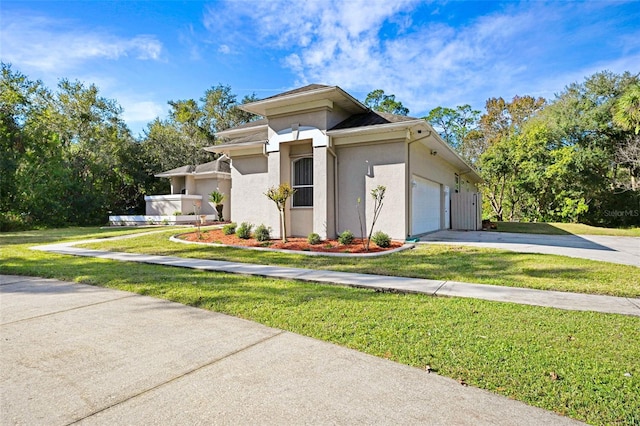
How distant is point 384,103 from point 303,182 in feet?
83.9

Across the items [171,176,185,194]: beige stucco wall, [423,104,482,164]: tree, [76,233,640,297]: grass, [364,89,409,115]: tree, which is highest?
[364,89,409,115]: tree

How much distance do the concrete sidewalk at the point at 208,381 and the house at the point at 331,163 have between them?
7.79 meters

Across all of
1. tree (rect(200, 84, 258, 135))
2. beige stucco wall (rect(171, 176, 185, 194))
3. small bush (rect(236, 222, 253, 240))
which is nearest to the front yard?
small bush (rect(236, 222, 253, 240))

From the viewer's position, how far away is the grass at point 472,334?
2.52 meters

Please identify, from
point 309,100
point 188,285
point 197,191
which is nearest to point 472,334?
point 188,285

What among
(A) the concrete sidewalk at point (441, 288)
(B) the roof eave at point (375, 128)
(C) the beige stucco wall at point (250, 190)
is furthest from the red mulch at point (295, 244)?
(B) the roof eave at point (375, 128)

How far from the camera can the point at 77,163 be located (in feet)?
84.9

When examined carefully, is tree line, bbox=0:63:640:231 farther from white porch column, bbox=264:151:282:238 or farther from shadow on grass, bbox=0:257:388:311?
shadow on grass, bbox=0:257:388:311

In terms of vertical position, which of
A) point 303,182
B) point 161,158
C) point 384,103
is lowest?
point 303,182

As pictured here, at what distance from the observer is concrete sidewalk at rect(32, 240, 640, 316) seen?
467cm

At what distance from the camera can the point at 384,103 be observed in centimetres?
3475

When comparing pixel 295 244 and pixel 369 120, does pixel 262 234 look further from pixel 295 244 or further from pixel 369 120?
pixel 369 120

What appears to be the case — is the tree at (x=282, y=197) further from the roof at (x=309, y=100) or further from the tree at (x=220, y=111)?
the tree at (x=220, y=111)

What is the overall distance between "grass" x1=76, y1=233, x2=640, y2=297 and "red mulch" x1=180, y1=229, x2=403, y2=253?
83 cm
